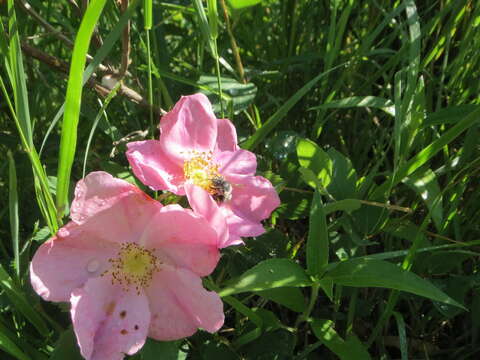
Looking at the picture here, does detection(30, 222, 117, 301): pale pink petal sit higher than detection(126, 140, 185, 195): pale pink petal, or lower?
lower

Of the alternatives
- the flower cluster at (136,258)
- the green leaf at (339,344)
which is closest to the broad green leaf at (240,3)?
the flower cluster at (136,258)

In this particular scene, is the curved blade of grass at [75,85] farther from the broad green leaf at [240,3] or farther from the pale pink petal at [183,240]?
the broad green leaf at [240,3]

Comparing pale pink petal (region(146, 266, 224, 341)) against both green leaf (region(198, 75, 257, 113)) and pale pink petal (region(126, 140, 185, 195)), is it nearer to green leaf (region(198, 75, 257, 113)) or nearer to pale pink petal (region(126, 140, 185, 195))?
pale pink petal (region(126, 140, 185, 195))

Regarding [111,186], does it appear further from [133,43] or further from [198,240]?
[133,43]

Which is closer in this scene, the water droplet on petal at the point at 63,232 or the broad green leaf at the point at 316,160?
the water droplet on petal at the point at 63,232

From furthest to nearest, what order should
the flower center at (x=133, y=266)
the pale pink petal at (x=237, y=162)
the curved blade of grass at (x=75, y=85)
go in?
1. the pale pink petal at (x=237, y=162)
2. the flower center at (x=133, y=266)
3. the curved blade of grass at (x=75, y=85)

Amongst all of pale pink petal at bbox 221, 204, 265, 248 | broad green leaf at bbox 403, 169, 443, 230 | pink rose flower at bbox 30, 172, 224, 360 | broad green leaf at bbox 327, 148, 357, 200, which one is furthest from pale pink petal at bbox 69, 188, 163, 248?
broad green leaf at bbox 403, 169, 443, 230

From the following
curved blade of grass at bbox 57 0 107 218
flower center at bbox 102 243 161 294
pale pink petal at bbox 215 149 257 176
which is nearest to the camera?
curved blade of grass at bbox 57 0 107 218
